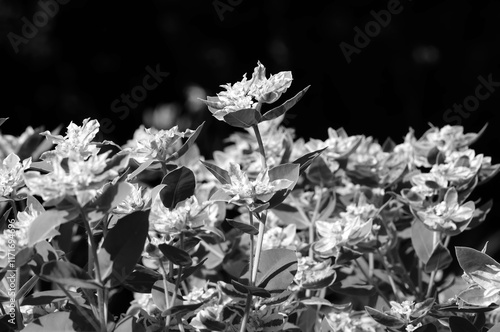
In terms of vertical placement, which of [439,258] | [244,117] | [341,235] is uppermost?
[244,117]

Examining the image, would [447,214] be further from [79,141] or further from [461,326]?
[79,141]

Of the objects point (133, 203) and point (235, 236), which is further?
point (235, 236)

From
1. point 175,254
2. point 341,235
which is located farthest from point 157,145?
point 341,235

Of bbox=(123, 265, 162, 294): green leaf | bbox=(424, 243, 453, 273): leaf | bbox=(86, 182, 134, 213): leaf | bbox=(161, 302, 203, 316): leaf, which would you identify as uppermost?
bbox=(86, 182, 134, 213): leaf

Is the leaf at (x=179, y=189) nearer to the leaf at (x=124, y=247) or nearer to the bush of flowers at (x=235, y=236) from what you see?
the bush of flowers at (x=235, y=236)

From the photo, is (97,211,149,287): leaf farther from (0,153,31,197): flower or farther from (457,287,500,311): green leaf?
(457,287,500,311): green leaf

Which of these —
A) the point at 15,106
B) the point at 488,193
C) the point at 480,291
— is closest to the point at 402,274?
the point at 480,291

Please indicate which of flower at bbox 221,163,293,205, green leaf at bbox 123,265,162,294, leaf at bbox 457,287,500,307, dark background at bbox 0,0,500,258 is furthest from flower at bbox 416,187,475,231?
dark background at bbox 0,0,500,258
